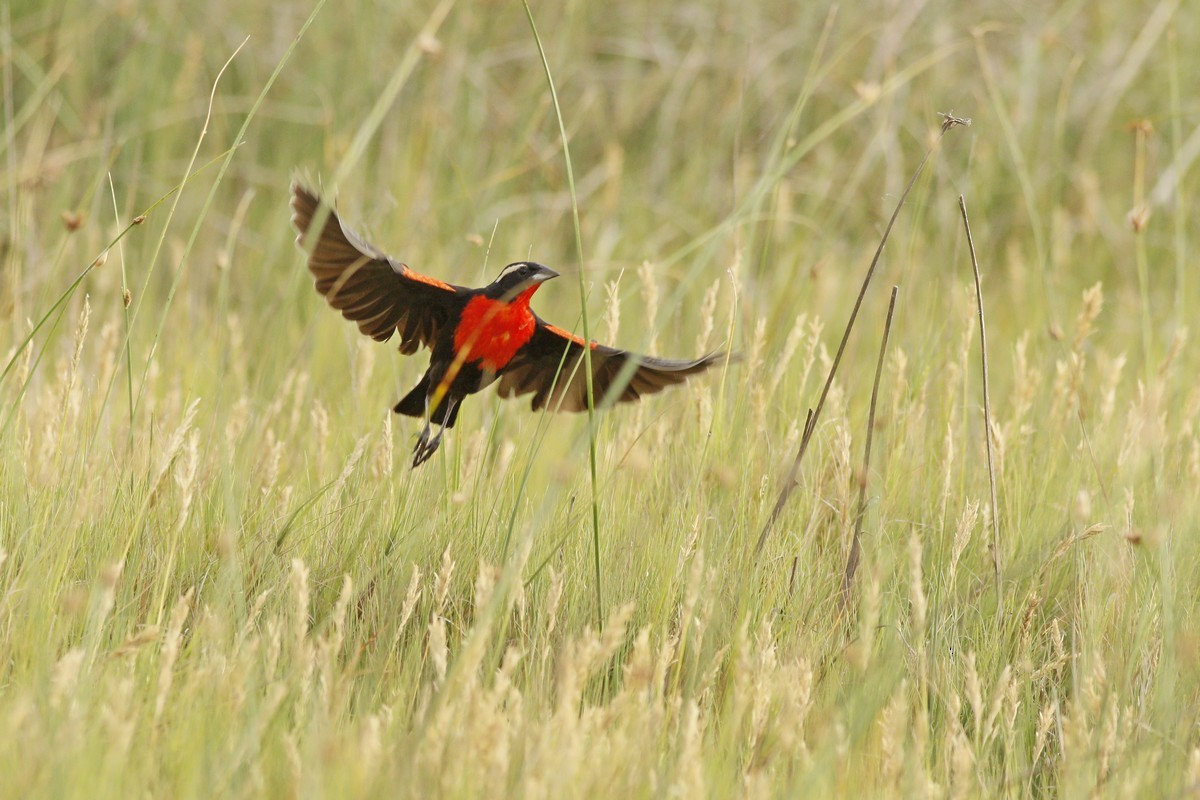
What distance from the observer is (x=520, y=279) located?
2580mm

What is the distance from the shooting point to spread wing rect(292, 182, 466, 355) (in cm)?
246

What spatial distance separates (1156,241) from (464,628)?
4553mm

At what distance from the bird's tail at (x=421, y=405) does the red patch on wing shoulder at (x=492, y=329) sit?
166 millimetres

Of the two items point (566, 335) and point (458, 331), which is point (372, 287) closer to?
point (458, 331)

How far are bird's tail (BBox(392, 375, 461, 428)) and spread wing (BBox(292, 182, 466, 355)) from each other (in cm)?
9

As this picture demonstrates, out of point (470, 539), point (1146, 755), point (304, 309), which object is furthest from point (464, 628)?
A: point (304, 309)

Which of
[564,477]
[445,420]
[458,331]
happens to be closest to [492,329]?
[458,331]

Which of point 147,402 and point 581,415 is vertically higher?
point 581,415

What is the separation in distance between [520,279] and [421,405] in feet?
1.53

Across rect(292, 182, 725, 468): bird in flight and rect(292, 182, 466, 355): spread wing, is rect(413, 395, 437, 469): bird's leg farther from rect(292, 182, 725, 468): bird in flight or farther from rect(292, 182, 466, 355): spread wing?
rect(292, 182, 466, 355): spread wing

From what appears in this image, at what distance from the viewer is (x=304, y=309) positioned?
15.1 feet

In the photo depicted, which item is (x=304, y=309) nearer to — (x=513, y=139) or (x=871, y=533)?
(x=513, y=139)

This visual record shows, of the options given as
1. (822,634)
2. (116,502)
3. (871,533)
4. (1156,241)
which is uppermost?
(1156,241)

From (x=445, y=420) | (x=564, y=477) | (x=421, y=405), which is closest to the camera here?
(x=564, y=477)
